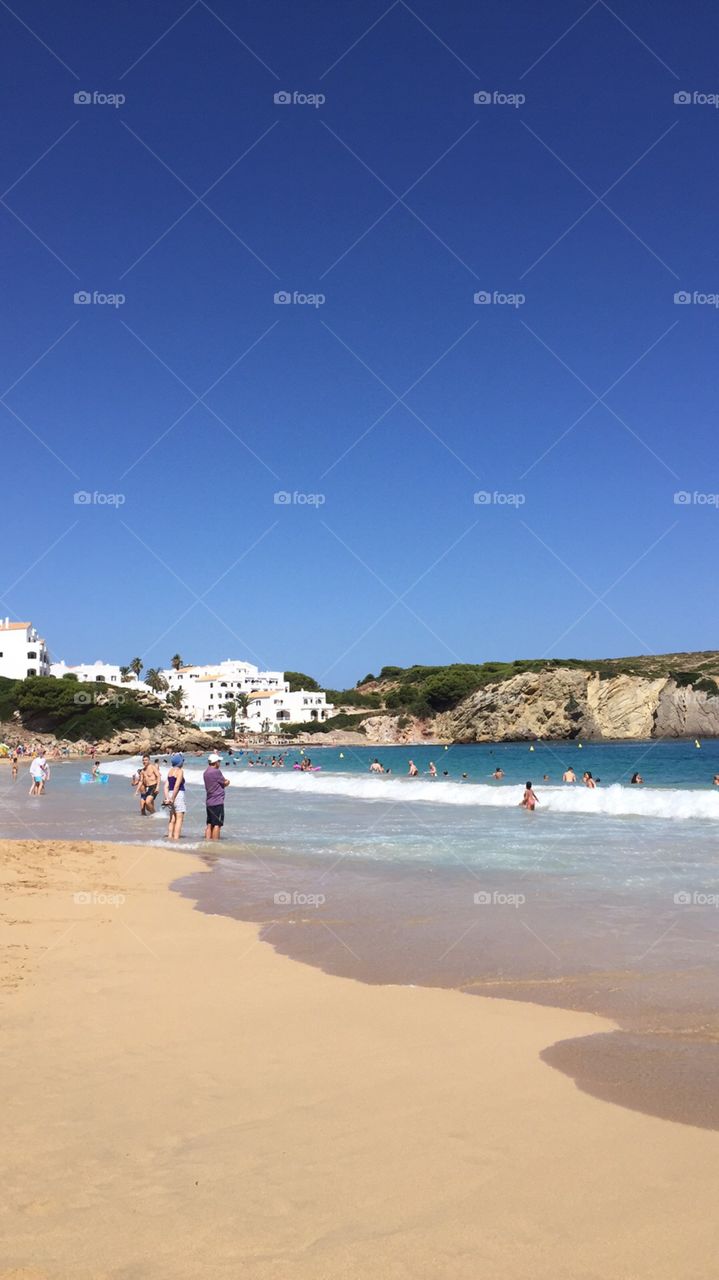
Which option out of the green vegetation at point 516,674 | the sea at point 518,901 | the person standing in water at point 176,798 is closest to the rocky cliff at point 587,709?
the green vegetation at point 516,674

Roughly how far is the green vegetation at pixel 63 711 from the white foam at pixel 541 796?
6173cm

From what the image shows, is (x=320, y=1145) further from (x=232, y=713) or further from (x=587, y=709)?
(x=232, y=713)

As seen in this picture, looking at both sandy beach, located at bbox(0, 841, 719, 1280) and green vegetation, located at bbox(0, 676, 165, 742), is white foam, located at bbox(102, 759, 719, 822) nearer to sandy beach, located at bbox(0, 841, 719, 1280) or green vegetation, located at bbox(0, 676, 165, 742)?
sandy beach, located at bbox(0, 841, 719, 1280)

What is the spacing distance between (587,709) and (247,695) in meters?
69.7

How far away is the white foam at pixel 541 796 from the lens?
81.9ft

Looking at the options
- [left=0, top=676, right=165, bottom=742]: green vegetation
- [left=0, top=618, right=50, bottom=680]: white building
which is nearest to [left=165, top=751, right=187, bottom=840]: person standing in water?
[left=0, top=676, right=165, bottom=742]: green vegetation

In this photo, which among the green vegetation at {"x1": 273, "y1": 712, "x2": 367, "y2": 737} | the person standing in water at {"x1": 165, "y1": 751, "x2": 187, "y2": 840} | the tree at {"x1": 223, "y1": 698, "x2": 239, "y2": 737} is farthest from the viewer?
the tree at {"x1": 223, "y1": 698, "x2": 239, "y2": 737}

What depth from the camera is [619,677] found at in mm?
118125

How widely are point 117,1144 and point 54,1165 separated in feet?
1.04

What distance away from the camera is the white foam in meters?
25.0

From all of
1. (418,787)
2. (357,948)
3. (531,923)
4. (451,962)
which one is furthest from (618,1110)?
(418,787)

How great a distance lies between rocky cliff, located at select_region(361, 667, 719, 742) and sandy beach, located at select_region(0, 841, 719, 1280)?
360ft

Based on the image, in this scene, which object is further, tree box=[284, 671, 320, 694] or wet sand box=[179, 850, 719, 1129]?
tree box=[284, 671, 320, 694]

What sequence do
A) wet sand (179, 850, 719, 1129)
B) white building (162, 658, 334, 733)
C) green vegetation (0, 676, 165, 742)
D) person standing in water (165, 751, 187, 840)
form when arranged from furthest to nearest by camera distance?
white building (162, 658, 334, 733) → green vegetation (0, 676, 165, 742) → person standing in water (165, 751, 187, 840) → wet sand (179, 850, 719, 1129)
